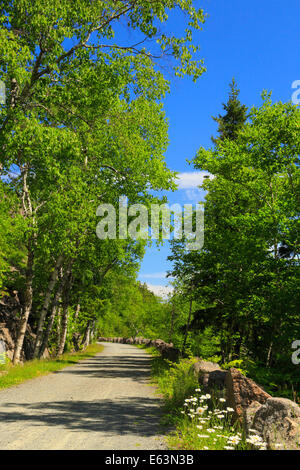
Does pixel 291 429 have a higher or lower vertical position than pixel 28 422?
higher

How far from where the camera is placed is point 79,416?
8.58 m

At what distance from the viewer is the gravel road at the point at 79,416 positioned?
6.40m

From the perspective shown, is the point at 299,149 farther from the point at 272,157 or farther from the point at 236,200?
the point at 236,200

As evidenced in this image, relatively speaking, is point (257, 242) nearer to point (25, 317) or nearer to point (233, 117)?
point (25, 317)

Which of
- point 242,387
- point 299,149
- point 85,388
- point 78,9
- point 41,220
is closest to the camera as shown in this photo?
point 242,387

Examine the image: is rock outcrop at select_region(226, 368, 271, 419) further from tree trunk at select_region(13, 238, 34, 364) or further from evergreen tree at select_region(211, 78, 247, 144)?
evergreen tree at select_region(211, 78, 247, 144)

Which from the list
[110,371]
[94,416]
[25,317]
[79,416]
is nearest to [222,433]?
[94,416]

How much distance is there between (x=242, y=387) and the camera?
7480 mm

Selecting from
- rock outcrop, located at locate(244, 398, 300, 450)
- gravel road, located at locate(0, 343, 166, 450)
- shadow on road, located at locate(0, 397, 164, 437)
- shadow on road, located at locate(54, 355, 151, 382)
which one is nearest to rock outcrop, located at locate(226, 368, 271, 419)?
rock outcrop, located at locate(244, 398, 300, 450)

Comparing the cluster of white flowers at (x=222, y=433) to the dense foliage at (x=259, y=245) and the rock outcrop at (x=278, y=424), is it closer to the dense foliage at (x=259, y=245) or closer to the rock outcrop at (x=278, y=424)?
the rock outcrop at (x=278, y=424)
